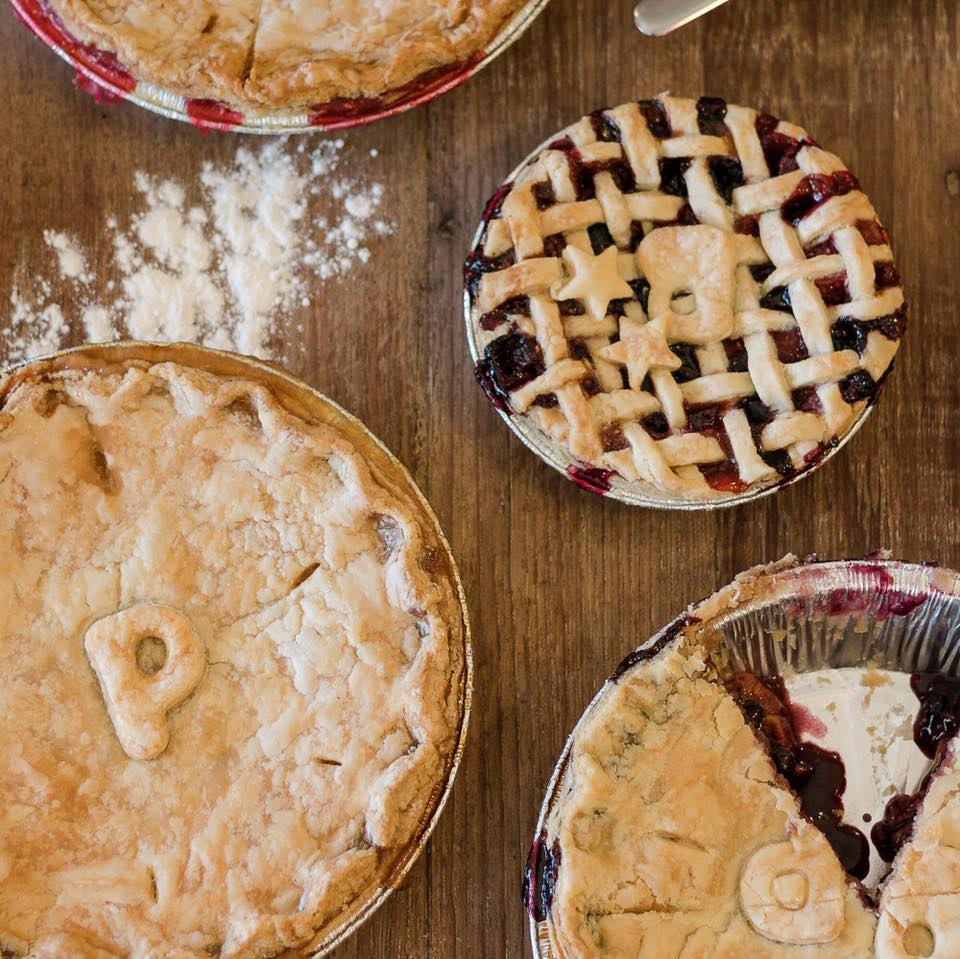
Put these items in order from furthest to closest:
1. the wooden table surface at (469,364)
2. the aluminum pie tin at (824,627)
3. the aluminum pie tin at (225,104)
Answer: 1. the wooden table surface at (469,364)
2. the aluminum pie tin at (225,104)
3. the aluminum pie tin at (824,627)

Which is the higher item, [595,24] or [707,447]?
[595,24]

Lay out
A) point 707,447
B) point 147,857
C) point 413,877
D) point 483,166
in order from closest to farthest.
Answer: point 147,857 < point 707,447 < point 413,877 < point 483,166

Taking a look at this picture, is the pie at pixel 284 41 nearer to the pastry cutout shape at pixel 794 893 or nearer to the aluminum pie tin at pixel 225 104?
the aluminum pie tin at pixel 225 104

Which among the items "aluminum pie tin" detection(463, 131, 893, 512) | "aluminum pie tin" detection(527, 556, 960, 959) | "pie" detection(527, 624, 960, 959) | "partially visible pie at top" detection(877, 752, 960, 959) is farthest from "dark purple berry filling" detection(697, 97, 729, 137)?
"partially visible pie at top" detection(877, 752, 960, 959)

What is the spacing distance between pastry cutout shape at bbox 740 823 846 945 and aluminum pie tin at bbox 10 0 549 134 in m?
1.20

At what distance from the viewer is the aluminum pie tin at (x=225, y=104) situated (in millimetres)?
1811

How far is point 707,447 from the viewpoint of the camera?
1736 millimetres

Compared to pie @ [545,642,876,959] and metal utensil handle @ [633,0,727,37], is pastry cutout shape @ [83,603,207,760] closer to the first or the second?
pie @ [545,642,876,959]

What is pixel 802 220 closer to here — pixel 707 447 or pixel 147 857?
pixel 707 447

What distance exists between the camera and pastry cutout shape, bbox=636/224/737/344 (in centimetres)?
177

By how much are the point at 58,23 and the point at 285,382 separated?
25.4 inches

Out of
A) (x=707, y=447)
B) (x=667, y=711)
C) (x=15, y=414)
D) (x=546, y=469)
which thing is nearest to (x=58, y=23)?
(x=15, y=414)

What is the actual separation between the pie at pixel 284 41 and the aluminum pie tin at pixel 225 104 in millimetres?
14

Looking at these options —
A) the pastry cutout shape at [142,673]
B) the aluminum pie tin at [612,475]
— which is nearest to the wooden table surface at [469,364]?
the aluminum pie tin at [612,475]
